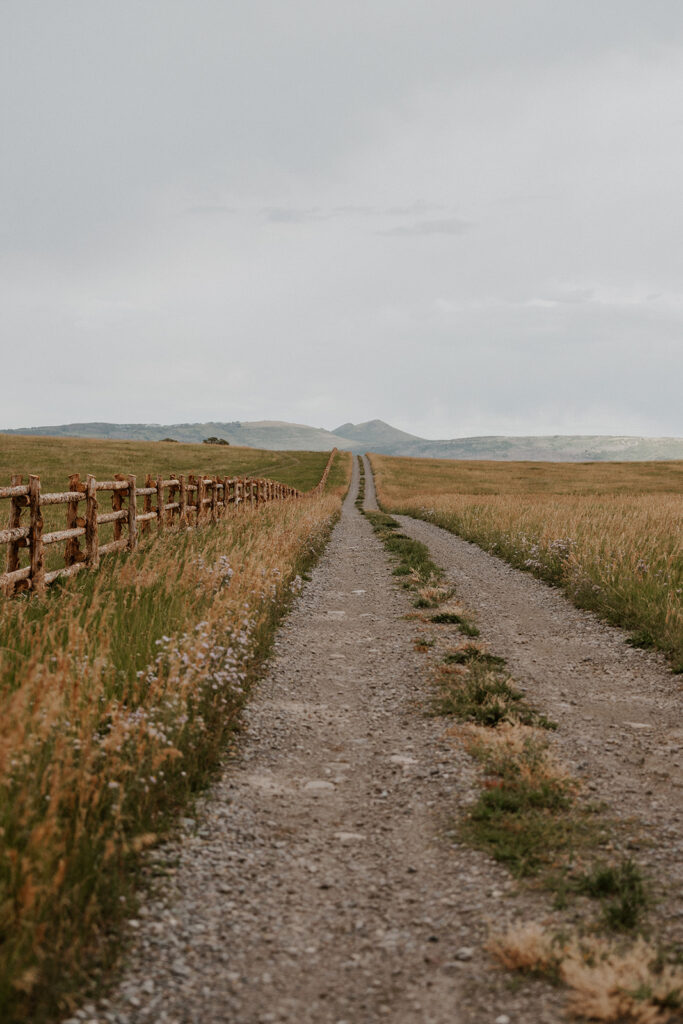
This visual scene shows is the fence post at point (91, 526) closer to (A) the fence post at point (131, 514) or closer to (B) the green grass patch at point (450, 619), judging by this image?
(A) the fence post at point (131, 514)

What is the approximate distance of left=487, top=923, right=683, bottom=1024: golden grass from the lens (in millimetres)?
2930

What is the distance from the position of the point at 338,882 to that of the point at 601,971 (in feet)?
5.27

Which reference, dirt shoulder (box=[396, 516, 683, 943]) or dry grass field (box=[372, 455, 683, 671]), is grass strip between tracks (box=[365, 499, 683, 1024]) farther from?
dry grass field (box=[372, 455, 683, 671])

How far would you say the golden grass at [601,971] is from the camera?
9.61 ft

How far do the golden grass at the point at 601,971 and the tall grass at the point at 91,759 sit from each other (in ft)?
6.76

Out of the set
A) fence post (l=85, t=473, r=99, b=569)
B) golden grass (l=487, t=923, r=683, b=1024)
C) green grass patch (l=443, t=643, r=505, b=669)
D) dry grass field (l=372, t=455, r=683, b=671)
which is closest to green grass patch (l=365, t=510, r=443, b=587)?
dry grass field (l=372, t=455, r=683, b=671)

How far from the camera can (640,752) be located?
608 cm

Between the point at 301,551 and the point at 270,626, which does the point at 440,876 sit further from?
the point at 301,551

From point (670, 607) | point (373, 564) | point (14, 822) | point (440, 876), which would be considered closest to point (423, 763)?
point (440, 876)

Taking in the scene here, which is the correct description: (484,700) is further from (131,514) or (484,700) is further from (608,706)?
(131,514)

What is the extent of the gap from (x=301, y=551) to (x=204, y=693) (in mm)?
10426

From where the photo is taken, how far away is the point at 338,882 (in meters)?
4.17

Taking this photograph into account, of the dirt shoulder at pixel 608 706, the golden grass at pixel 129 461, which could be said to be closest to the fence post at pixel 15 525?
the dirt shoulder at pixel 608 706

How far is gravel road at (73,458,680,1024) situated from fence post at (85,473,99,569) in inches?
211
